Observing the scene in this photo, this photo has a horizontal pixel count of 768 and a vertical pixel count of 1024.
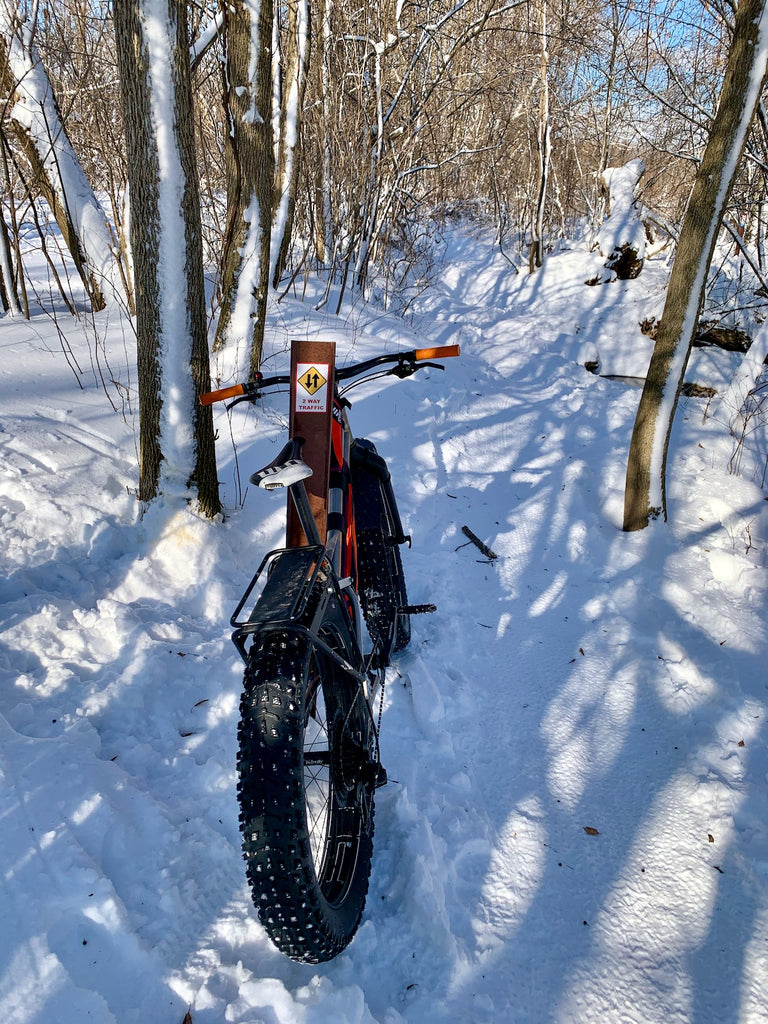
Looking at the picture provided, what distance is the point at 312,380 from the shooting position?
203 centimetres

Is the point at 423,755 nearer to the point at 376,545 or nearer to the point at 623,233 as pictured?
the point at 376,545

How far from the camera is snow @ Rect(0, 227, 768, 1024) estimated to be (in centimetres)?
165

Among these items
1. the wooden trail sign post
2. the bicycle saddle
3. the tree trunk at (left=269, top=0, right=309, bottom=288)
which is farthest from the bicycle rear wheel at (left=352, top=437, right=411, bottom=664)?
the tree trunk at (left=269, top=0, right=309, bottom=288)

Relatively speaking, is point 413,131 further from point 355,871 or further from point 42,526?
point 355,871

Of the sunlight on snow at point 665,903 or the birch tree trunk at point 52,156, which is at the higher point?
the birch tree trunk at point 52,156

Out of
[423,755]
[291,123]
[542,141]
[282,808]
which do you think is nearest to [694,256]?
[423,755]

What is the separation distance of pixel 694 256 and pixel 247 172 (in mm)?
3354

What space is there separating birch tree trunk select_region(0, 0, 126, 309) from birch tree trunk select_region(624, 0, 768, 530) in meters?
4.31

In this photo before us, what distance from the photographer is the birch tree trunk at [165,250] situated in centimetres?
279

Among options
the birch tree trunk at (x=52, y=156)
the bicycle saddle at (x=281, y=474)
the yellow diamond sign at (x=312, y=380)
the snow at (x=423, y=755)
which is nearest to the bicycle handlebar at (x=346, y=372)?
the yellow diamond sign at (x=312, y=380)

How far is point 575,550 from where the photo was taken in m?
4.57

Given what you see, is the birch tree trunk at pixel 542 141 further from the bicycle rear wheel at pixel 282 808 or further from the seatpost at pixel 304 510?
the bicycle rear wheel at pixel 282 808

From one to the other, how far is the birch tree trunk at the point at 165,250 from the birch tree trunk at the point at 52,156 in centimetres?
231

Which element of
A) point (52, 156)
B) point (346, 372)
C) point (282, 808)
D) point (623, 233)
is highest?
point (52, 156)
